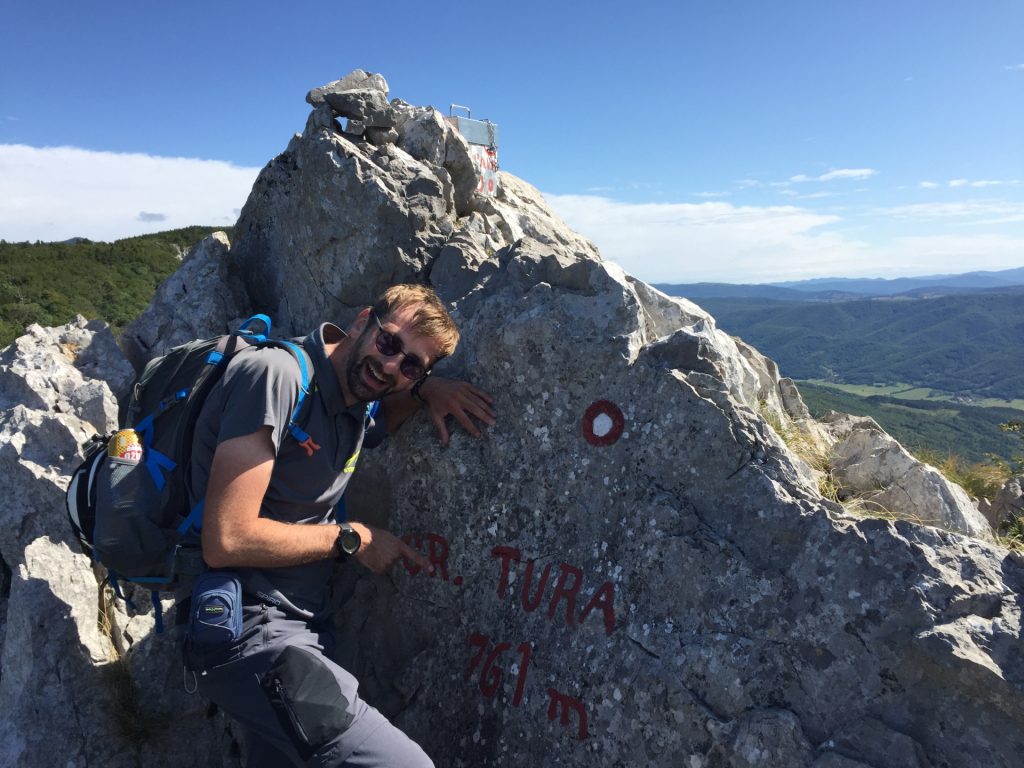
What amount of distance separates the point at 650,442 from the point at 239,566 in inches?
143

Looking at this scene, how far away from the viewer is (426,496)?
6.90 m

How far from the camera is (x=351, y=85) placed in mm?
10562

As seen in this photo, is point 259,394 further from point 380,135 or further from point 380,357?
point 380,135

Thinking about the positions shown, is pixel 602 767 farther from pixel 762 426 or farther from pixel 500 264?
pixel 500 264

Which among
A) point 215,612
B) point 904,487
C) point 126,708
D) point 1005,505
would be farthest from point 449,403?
point 1005,505

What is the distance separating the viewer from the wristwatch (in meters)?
5.26

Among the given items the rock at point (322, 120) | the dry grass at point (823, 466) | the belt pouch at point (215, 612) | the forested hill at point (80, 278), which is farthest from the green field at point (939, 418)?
the belt pouch at point (215, 612)

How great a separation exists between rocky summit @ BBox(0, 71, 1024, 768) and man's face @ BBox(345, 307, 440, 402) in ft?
5.52

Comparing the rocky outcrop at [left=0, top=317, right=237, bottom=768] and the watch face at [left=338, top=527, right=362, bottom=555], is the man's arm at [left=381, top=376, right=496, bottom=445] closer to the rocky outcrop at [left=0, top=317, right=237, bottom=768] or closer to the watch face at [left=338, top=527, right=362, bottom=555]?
the watch face at [left=338, top=527, right=362, bottom=555]

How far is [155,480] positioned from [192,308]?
540cm

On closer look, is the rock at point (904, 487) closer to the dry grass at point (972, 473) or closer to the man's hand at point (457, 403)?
the dry grass at point (972, 473)

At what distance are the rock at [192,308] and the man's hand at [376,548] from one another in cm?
510

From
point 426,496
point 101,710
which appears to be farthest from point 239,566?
point 101,710

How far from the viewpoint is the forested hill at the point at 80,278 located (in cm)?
4688
